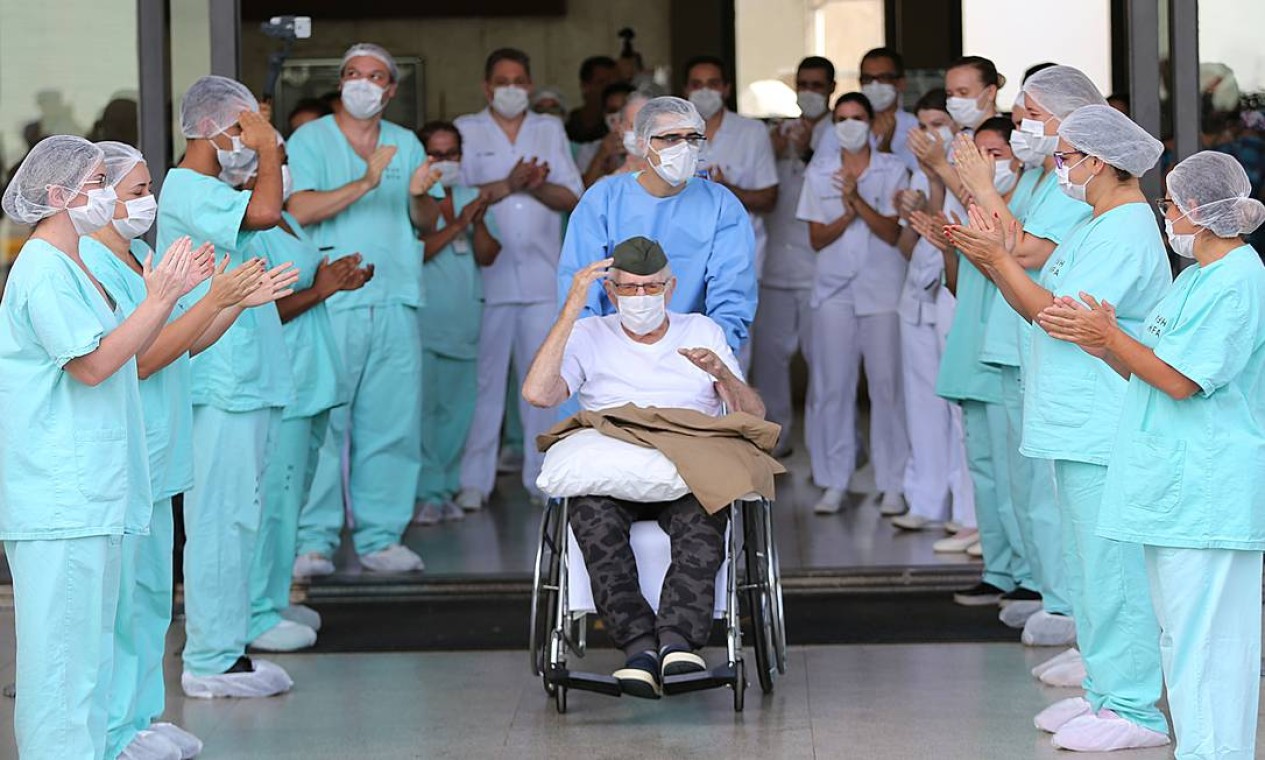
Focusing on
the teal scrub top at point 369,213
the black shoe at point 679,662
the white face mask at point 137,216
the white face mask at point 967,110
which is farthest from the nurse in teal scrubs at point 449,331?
the white face mask at point 137,216

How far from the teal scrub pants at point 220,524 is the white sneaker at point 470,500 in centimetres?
277

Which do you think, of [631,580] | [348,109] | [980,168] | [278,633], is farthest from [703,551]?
[348,109]

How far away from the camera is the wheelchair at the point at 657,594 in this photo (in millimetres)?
4512

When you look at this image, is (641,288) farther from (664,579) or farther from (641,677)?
(641,677)

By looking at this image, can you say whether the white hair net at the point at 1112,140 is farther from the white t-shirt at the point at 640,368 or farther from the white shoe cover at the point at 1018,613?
the white shoe cover at the point at 1018,613

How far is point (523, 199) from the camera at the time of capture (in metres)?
7.59

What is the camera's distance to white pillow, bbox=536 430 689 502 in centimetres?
459

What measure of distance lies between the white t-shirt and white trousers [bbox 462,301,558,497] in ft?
8.35

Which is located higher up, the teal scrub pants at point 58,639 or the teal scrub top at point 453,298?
the teal scrub top at point 453,298

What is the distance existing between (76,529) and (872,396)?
441 cm

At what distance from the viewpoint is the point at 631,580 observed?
463cm

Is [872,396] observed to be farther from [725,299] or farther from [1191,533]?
[1191,533]

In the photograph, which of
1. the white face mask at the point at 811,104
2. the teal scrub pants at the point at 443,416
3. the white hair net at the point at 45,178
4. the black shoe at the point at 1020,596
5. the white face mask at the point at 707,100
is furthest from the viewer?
the white face mask at the point at 811,104

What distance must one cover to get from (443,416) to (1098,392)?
383cm
